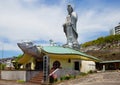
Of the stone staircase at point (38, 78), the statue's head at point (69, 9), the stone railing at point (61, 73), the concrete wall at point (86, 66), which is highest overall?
the statue's head at point (69, 9)

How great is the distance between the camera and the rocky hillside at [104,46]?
177 ft

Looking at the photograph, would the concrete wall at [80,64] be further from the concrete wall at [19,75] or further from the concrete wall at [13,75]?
the concrete wall at [13,75]

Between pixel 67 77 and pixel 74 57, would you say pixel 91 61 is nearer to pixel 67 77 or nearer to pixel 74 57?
pixel 74 57

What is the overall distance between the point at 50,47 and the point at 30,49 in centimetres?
363

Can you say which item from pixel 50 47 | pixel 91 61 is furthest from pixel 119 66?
pixel 50 47

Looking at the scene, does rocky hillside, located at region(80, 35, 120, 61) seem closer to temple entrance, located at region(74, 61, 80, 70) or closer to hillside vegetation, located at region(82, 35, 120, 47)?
hillside vegetation, located at region(82, 35, 120, 47)

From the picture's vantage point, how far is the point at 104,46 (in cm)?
6028

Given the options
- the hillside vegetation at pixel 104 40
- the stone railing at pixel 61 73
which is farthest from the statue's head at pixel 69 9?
the hillside vegetation at pixel 104 40

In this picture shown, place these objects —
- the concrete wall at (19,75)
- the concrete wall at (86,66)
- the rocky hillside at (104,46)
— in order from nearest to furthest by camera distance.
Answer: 1. the concrete wall at (19,75)
2. the concrete wall at (86,66)
3. the rocky hillside at (104,46)

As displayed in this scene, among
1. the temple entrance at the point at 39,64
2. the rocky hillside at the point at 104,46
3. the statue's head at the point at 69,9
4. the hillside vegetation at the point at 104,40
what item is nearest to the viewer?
the temple entrance at the point at 39,64

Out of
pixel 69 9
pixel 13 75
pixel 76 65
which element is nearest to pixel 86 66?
pixel 76 65

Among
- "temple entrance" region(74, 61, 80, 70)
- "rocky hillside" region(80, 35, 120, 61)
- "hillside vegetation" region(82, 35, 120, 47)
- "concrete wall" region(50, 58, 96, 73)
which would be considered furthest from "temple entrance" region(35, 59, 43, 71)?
"hillside vegetation" region(82, 35, 120, 47)

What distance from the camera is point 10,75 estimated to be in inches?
1332

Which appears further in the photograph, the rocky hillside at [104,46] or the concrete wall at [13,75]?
the rocky hillside at [104,46]
